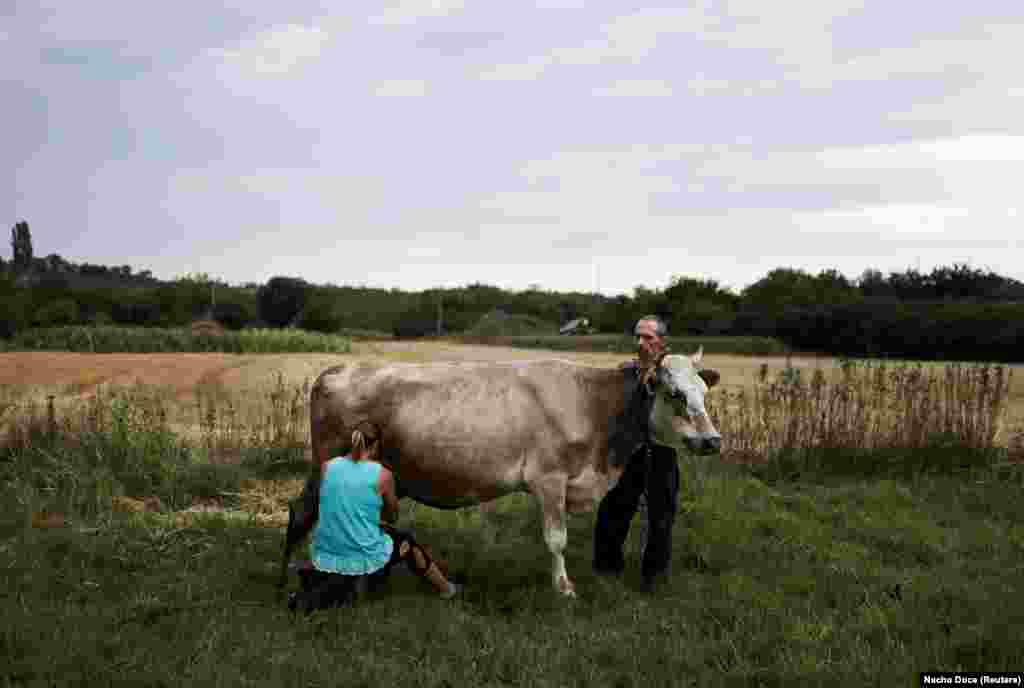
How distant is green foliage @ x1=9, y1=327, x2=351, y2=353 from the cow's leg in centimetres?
2443

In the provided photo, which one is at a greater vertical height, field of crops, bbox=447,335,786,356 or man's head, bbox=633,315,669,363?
man's head, bbox=633,315,669,363

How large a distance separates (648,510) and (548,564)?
1.02 m

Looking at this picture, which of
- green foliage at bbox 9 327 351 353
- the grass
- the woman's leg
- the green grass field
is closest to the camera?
the green grass field

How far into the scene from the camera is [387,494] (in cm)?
601

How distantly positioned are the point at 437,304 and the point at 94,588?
57.1m

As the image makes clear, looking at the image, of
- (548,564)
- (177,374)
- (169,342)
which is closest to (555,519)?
(548,564)

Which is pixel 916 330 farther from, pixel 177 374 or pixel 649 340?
pixel 649 340

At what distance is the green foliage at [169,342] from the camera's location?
29.6m

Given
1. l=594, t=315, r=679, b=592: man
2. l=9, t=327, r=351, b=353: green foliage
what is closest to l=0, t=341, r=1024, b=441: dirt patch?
l=594, t=315, r=679, b=592: man

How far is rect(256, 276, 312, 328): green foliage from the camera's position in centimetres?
4866

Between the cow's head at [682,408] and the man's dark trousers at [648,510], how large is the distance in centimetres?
30

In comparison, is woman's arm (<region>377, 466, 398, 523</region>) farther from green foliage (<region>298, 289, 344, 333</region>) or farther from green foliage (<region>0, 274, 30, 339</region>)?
green foliage (<region>298, 289, 344, 333</region>)

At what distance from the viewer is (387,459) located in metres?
6.51

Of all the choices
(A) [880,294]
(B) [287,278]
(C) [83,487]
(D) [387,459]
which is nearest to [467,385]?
(D) [387,459]
